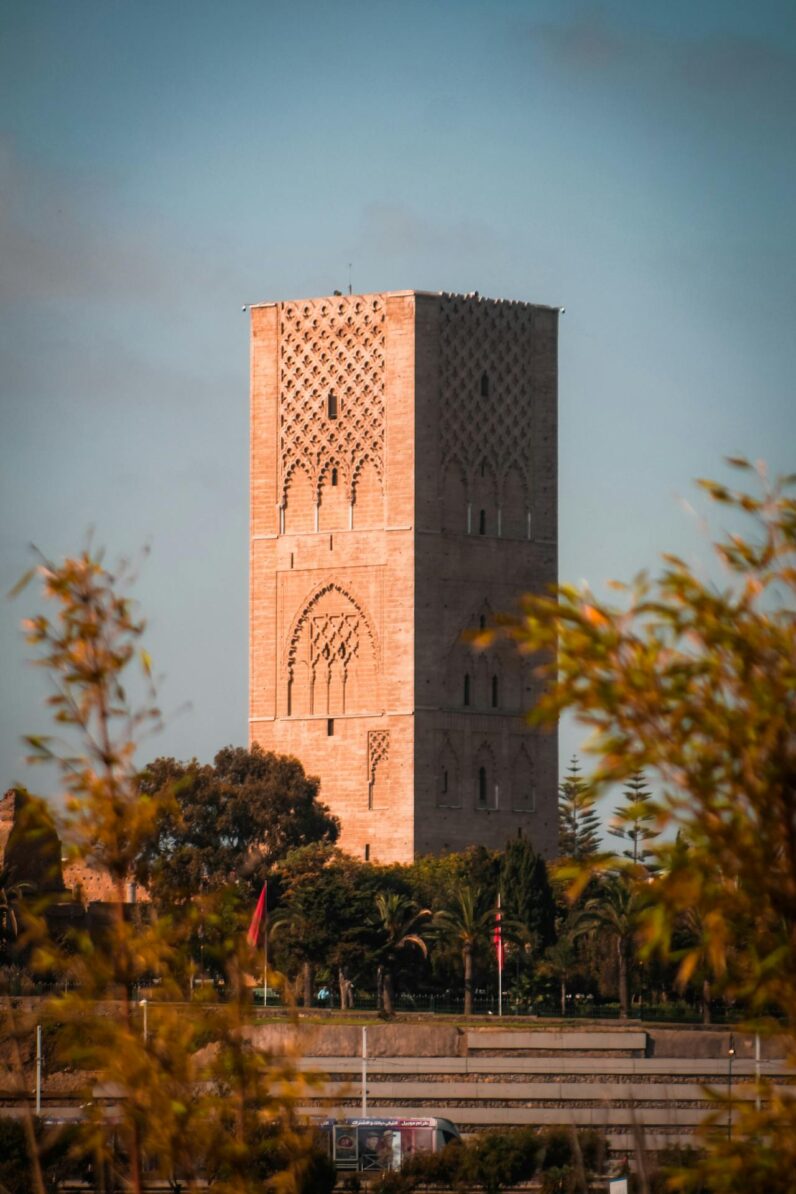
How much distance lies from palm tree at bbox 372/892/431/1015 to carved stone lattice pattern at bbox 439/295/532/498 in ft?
76.6

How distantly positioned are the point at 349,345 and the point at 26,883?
27.0 m

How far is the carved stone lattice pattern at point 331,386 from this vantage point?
7044 centimetres

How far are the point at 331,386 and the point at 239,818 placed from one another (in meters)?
15.1

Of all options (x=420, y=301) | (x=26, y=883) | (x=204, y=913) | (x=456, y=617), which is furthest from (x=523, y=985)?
(x=204, y=913)

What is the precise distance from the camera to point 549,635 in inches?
333

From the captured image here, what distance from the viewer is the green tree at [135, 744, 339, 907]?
2346 inches

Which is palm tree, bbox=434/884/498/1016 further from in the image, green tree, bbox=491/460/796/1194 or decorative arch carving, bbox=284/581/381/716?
green tree, bbox=491/460/796/1194

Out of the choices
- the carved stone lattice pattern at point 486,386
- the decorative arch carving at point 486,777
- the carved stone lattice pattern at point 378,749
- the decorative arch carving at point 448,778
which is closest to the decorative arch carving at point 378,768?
the carved stone lattice pattern at point 378,749

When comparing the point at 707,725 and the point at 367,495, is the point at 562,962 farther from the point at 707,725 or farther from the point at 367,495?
the point at 707,725

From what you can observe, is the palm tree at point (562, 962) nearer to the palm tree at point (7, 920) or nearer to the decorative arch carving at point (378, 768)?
the palm tree at point (7, 920)

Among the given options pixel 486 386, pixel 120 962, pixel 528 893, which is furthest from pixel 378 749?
pixel 120 962

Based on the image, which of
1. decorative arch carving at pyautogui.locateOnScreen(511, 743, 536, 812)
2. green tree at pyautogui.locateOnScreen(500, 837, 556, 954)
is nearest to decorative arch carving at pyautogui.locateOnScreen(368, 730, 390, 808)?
decorative arch carving at pyautogui.locateOnScreen(511, 743, 536, 812)

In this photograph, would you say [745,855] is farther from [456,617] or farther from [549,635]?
[456,617]

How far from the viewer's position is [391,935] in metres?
48.4
